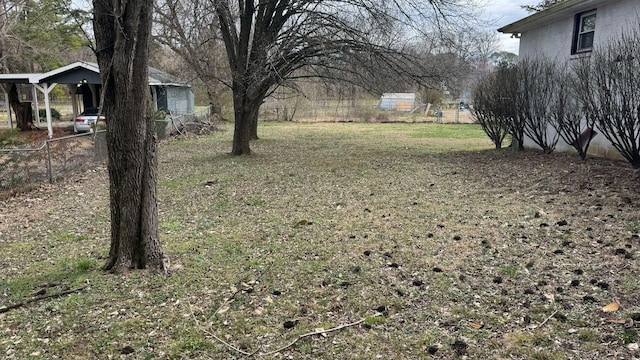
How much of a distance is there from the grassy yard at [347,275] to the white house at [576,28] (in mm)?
2986

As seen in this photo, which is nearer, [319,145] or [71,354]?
[71,354]

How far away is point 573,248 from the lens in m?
4.39

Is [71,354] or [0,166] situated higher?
[0,166]

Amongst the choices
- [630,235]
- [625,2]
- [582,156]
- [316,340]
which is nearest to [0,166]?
[316,340]

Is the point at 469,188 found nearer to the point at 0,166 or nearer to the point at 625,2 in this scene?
the point at 625,2

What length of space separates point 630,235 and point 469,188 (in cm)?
323

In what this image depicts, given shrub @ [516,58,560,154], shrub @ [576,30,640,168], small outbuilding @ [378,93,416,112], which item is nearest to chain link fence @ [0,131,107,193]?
shrub @ [576,30,640,168]

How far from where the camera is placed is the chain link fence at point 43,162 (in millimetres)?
8227

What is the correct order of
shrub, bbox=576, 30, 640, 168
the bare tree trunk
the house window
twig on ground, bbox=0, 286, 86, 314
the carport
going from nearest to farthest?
1. twig on ground, bbox=0, 286, 86, 314
2. shrub, bbox=576, 30, 640, 168
3. the house window
4. the bare tree trunk
5. the carport

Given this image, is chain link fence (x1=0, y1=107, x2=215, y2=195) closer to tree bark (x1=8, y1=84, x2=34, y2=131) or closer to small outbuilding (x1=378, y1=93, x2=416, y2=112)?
tree bark (x1=8, y1=84, x2=34, y2=131)

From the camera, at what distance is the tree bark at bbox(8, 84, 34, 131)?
20359 mm

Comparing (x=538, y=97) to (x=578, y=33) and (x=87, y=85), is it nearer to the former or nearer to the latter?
(x=578, y=33)

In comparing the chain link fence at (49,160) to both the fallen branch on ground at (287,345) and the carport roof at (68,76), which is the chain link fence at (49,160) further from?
the carport roof at (68,76)

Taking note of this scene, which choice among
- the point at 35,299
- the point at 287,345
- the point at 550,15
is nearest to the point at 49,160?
the point at 35,299
